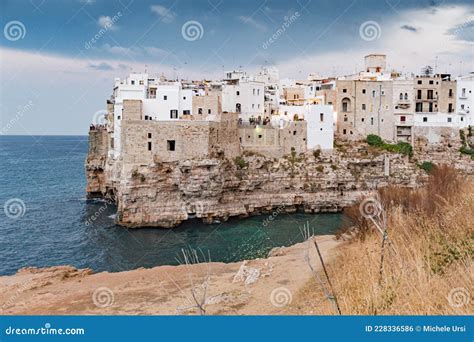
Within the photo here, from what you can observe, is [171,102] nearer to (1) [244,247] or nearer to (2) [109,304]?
(1) [244,247]

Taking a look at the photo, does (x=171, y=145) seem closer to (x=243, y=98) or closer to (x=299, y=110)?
(x=243, y=98)

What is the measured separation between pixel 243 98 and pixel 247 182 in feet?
28.6

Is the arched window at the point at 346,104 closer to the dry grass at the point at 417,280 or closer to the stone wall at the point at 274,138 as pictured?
the stone wall at the point at 274,138

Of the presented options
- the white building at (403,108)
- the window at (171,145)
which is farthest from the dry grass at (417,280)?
the white building at (403,108)

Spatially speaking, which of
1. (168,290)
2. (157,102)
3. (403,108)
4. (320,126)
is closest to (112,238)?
(157,102)

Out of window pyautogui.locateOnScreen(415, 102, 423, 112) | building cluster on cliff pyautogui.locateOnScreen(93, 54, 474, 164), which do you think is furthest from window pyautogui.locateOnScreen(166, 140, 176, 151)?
window pyautogui.locateOnScreen(415, 102, 423, 112)

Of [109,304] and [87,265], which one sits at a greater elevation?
[109,304]

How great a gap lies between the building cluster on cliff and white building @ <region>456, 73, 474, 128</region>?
79 mm

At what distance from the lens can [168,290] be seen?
1369 cm

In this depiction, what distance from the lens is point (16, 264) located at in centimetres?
2261

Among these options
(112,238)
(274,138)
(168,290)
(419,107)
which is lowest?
(112,238)

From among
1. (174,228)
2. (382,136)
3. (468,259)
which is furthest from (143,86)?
(468,259)

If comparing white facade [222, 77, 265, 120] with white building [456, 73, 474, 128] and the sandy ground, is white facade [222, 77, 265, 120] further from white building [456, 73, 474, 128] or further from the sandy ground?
the sandy ground

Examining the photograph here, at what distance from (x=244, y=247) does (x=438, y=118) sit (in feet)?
79.5
